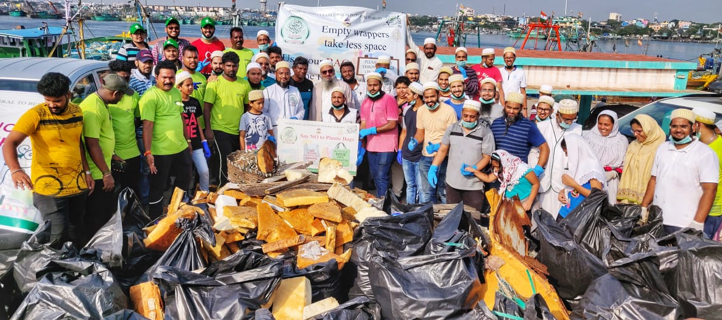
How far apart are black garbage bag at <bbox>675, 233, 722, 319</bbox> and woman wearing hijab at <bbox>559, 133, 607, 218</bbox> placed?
1.20 meters

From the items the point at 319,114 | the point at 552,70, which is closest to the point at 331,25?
the point at 319,114

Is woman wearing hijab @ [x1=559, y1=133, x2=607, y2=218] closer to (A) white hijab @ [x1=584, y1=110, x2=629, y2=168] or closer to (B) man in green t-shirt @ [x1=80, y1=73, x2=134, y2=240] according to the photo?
(A) white hijab @ [x1=584, y1=110, x2=629, y2=168]

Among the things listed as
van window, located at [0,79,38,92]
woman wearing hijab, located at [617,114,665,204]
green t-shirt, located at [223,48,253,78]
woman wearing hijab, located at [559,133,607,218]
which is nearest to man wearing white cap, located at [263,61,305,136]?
green t-shirt, located at [223,48,253,78]

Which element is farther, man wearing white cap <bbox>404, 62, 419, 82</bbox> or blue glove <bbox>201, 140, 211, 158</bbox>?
man wearing white cap <bbox>404, 62, 419, 82</bbox>

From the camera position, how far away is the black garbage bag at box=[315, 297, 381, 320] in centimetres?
286

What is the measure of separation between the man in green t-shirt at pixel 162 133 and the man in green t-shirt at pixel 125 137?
10cm

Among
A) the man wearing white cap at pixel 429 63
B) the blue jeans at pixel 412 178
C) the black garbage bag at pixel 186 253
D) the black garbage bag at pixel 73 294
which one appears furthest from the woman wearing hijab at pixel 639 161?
the black garbage bag at pixel 73 294

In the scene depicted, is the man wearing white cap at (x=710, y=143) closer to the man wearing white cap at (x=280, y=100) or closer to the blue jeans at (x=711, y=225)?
the blue jeans at (x=711, y=225)

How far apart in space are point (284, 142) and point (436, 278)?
3.17 meters

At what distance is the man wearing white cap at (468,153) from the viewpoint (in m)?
4.77

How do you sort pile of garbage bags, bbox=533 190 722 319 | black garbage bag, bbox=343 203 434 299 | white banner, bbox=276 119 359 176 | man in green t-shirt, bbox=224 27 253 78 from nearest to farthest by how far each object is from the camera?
pile of garbage bags, bbox=533 190 722 319
black garbage bag, bbox=343 203 434 299
white banner, bbox=276 119 359 176
man in green t-shirt, bbox=224 27 253 78

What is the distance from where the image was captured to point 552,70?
12.6 metres

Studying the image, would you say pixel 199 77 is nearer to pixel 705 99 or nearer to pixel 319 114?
pixel 319 114

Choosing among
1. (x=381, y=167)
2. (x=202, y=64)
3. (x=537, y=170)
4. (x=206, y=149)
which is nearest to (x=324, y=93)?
(x=381, y=167)
